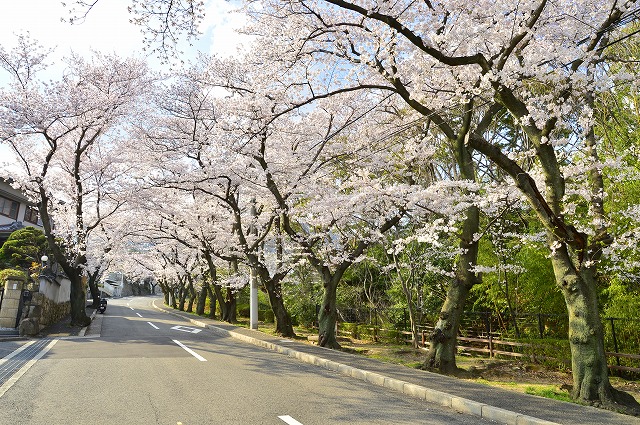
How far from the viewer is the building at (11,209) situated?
114 feet

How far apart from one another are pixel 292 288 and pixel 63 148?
1496 cm

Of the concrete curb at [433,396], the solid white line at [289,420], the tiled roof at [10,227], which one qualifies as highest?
the tiled roof at [10,227]

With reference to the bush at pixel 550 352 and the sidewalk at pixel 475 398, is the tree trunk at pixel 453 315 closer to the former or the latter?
the sidewalk at pixel 475 398

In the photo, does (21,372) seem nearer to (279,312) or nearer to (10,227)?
(279,312)

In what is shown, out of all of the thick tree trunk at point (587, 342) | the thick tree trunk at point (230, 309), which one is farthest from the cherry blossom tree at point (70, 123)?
the thick tree trunk at point (587, 342)

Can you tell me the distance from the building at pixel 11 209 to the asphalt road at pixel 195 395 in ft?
98.4

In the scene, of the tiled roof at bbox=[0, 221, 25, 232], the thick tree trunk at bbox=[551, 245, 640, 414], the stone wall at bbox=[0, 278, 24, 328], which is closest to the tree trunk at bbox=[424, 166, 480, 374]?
the thick tree trunk at bbox=[551, 245, 640, 414]

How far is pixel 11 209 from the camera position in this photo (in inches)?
1497

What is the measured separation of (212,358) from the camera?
1137 centimetres

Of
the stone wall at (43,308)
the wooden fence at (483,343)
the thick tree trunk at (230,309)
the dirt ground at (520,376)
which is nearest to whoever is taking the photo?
the dirt ground at (520,376)

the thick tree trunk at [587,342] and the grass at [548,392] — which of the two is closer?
the thick tree trunk at [587,342]

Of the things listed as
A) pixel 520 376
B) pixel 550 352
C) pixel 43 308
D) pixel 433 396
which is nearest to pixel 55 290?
pixel 43 308

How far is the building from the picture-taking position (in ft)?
114

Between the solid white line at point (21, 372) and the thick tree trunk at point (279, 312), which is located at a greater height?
the thick tree trunk at point (279, 312)
